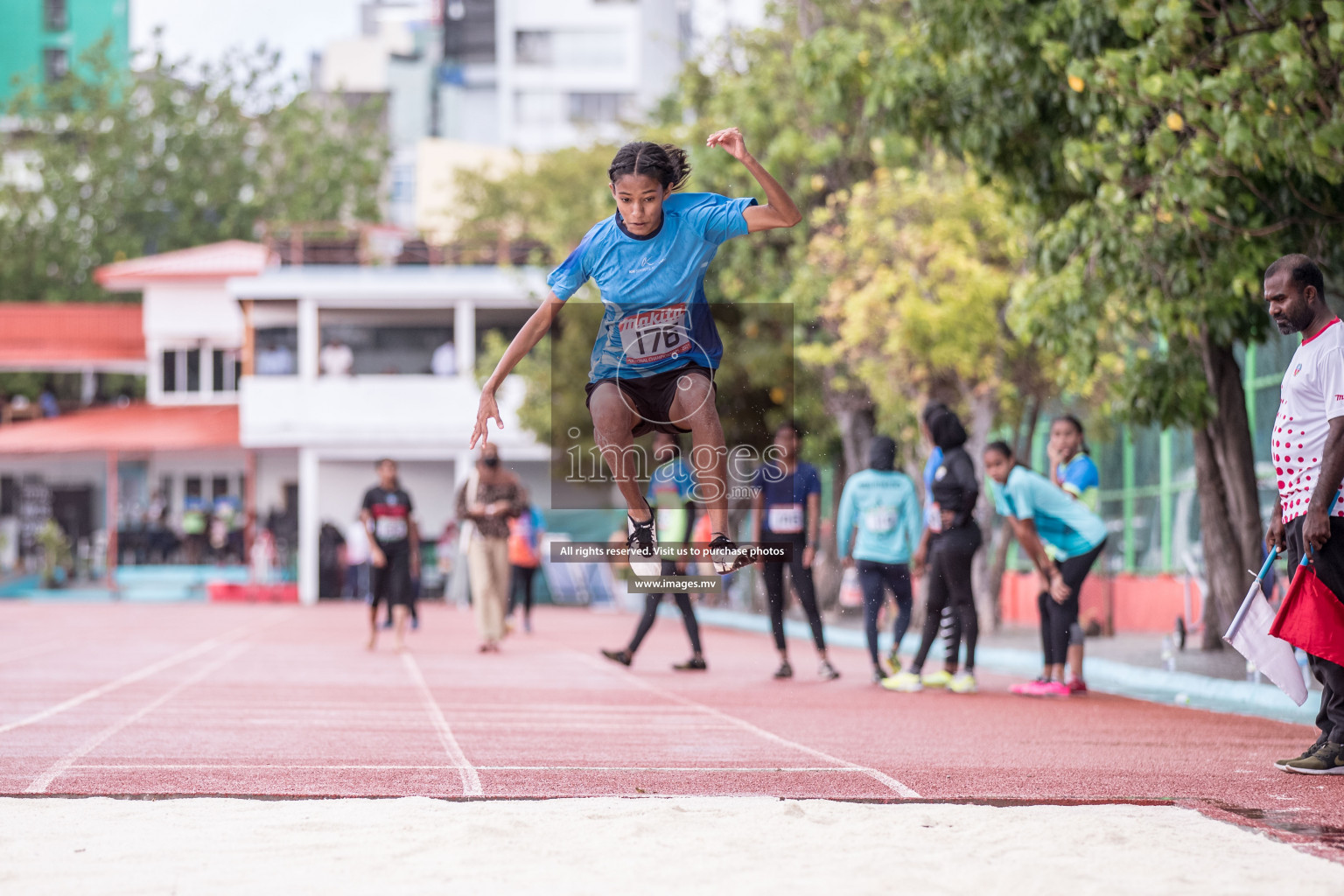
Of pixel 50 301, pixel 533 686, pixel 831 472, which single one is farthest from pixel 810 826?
pixel 50 301

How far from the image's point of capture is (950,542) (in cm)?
1278

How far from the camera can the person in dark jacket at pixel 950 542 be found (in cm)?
1270

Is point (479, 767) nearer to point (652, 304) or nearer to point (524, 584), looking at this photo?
point (652, 304)

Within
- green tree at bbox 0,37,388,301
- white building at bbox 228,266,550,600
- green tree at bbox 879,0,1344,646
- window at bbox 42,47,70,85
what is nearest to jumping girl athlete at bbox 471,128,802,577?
green tree at bbox 879,0,1344,646

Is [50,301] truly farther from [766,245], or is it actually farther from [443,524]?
[766,245]

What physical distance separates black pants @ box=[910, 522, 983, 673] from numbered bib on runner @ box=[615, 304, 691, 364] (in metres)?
6.17

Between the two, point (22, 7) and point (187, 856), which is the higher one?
point (22, 7)

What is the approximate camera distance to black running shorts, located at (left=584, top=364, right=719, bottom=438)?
7.09 m

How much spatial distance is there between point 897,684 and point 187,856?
8386 millimetres

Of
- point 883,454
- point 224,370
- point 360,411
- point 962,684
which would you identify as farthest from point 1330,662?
point 224,370

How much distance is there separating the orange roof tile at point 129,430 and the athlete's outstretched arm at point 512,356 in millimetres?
32355

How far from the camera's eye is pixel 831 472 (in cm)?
3331

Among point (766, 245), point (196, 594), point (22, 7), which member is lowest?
point (196, 594)

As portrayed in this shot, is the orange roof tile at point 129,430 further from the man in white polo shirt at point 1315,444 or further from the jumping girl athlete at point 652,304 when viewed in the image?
the man in white polo shirt at point 1315,444
